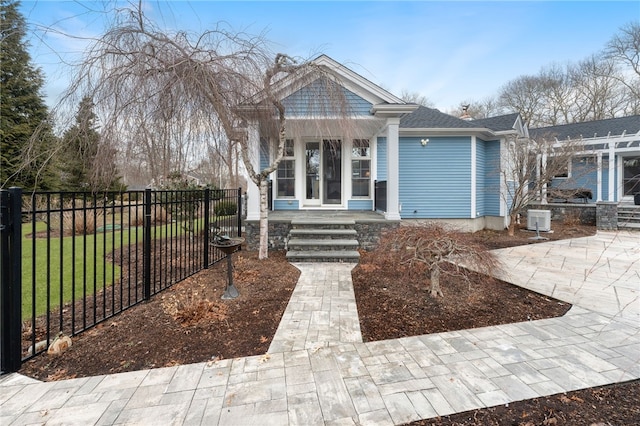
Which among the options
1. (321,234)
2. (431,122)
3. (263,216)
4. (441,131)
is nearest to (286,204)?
(321,234)

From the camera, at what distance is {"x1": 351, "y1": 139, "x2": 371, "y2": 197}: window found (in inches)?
348

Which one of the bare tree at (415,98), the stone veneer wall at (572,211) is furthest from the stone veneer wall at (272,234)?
the bare tree at (415,98)

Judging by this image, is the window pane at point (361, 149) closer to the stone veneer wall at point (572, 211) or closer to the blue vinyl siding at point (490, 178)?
the blue vinyl siding at point (490, 178)

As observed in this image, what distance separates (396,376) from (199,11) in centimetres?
498

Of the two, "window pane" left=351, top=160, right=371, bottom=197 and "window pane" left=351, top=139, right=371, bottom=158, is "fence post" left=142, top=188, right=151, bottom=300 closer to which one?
"window pane" left=351, top=160, right=371, bottom=197

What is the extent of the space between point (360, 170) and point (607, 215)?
9.24 m

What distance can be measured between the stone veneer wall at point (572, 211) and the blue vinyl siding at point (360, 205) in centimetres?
742

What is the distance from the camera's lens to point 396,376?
7.43ft

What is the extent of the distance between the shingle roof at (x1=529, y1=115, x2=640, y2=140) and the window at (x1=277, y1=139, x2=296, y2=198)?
34.8 feet

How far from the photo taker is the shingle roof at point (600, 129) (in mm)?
12336

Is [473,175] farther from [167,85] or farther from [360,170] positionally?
[167,85]

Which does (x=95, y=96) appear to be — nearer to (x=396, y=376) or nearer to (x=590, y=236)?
(x=396, y=376)

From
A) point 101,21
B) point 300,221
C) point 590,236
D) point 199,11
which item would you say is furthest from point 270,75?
point 590,236

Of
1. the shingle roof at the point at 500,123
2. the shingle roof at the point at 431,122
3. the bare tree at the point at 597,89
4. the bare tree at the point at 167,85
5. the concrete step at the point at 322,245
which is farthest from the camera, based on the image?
the bare tree at the point at 597,89
